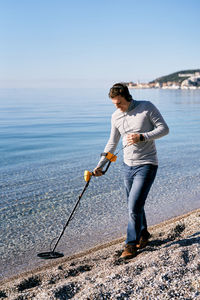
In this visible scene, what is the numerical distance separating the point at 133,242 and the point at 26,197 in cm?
371

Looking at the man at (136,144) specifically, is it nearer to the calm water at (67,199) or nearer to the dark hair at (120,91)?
the dark hair at (120,91)

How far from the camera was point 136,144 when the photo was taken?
4.08m

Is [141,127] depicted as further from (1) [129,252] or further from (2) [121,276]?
(2) [121,276]

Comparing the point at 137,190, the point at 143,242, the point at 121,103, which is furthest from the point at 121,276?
the point at 121,103

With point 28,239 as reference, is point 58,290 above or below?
above

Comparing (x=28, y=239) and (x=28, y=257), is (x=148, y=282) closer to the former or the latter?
(x=28, y=257)

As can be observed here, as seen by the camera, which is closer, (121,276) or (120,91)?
(121,276)

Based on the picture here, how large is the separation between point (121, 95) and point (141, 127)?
0.43 meters

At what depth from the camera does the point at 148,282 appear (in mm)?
3127

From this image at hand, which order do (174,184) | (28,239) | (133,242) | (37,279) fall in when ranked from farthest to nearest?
(174,184), (28,239), (133,242), (37,279)

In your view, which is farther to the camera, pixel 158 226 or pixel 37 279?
pixel 158 226

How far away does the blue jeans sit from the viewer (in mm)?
4055

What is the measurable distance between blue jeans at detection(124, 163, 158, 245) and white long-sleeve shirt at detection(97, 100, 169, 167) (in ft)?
0.27

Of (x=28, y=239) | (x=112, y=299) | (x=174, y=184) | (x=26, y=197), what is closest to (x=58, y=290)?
(x=112, y=299)
